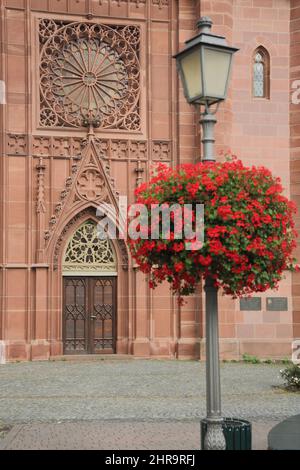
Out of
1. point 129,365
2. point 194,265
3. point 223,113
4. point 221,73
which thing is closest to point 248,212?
point 194,265

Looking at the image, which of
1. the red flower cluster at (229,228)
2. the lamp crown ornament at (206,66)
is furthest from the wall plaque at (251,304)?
the lamp crown ornament at (206,66)

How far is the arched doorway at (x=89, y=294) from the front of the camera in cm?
2112

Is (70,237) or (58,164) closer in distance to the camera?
(58,164)

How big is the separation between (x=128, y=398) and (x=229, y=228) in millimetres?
6997

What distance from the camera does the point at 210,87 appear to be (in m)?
7.95

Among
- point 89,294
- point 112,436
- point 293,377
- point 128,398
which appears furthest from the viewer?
point 89,294

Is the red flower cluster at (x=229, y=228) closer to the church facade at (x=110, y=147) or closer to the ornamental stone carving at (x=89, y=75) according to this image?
the church facade at (x=110, y=147)

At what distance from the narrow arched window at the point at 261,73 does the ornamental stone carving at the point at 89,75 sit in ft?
10.5

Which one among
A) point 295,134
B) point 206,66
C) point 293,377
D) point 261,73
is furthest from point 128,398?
point 261,73

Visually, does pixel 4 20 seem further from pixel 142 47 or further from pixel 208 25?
pixel 208 25

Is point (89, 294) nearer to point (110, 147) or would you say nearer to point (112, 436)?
point (110, 147)

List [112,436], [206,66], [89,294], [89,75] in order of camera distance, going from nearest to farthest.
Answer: [206,66]
[112,436]
[89,294]
[89,75]

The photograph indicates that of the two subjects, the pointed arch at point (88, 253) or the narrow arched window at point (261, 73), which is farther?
the narrow arched window at point (261, 73)
